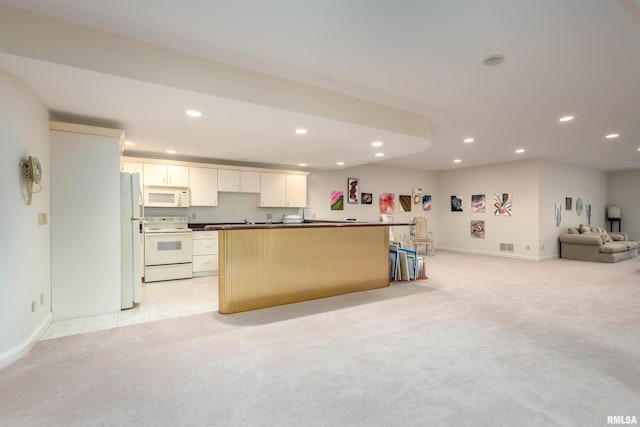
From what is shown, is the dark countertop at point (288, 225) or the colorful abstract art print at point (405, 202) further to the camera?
the colorful abstract art print at point (405, 202)

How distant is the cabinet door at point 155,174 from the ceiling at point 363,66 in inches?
35.4

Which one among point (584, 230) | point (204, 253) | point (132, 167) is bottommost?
point (204, 253)

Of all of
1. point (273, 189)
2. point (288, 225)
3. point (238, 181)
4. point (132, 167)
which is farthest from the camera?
point (273, 189)

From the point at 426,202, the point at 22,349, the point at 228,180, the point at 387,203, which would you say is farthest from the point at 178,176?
the point at 426,202

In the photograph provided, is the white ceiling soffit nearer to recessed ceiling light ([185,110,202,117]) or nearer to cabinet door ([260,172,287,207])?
recessed ceiling light ([185,110,202,117])

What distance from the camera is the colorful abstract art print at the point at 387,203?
29.2ft

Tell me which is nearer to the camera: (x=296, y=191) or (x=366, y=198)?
(x=296, y=191)

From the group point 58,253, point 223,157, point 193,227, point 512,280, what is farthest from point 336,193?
point 58,253

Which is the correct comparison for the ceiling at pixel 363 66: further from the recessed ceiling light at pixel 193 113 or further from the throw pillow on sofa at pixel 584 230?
the throw pillow on sofa at pixel 584 230

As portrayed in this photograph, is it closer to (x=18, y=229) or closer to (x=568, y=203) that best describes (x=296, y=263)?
(x=18, y=229)

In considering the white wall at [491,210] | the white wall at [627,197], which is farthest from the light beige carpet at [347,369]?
the white wall at [627,197]

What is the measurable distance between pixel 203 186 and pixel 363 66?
4244 mm

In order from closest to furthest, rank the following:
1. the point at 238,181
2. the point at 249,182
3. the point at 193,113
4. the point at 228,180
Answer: the point at 193,113
the point at 228,180
the point at 238,181
the point at 249,182

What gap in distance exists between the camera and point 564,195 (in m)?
8.47
